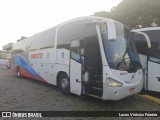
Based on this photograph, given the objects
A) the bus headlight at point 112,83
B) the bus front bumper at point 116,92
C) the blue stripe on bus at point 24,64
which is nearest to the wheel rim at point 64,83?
the bus front bumper at point 116,92

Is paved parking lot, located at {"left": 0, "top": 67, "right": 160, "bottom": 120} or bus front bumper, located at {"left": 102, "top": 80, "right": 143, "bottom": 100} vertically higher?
bus front bumper, located at {"left": 102, "top": 80, "right": 143, "bottom": 100}

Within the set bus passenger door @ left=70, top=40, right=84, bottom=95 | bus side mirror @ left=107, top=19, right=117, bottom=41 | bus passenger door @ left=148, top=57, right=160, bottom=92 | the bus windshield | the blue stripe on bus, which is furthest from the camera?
the blue stripe on bus

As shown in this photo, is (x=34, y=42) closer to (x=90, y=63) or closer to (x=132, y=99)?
(x=90, y=63)

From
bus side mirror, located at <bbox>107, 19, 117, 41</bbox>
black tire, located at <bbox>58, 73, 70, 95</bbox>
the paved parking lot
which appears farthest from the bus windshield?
black tire, located at <bbox>58, 73, 70, 95</bbox>

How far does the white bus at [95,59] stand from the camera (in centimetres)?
652

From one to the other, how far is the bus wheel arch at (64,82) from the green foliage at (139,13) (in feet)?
52.8

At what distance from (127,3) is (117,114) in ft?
64.8

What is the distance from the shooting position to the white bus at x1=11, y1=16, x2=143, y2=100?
6.52 m

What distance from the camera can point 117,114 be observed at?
20.8 ft

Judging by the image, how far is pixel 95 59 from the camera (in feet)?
23.9

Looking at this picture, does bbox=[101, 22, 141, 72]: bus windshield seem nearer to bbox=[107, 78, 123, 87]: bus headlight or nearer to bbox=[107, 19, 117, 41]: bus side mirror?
bbox=[107, 78, 123, 87]: bus headlight

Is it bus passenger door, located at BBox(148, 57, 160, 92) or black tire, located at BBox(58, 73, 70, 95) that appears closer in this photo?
bus passenger door, located at BBox(148, 57, 160, 92)

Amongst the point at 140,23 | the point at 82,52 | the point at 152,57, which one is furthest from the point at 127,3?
the point at 82,52

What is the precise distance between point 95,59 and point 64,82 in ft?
7.32
